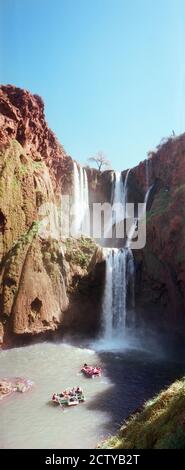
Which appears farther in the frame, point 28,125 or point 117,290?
point 28,125

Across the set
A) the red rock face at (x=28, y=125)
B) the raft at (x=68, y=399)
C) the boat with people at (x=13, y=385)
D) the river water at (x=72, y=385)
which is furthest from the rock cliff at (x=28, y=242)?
the raft at (x=68, y=399)

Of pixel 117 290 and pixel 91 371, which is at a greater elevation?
pixel 117 290

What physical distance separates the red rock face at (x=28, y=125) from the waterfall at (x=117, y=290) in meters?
14.1

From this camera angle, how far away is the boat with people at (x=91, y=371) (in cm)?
2299

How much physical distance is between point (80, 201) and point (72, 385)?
32046 millimetres

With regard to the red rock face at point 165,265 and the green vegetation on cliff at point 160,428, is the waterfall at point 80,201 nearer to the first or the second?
the red rock face at point 165,265

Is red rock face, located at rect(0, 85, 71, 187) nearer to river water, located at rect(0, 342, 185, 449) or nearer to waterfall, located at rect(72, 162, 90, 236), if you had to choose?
waterfall, located at rect(72, 162, 90, 236)

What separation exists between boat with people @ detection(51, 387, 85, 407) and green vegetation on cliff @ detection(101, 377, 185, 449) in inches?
347

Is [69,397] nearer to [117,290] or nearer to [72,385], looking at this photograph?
[72,385]

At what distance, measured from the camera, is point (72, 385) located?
21.5 m

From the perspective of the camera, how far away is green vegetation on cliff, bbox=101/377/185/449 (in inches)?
306

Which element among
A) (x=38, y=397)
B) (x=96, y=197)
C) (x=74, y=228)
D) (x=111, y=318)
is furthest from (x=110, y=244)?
(x=38, y=397)

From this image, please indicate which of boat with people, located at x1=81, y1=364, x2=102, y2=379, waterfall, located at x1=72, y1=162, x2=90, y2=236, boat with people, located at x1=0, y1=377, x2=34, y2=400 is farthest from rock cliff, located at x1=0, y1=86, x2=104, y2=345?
waterfall, located at x1=72, y1=162, x2=90, y2=236

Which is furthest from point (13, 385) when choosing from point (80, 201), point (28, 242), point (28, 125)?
point (80, 201)
